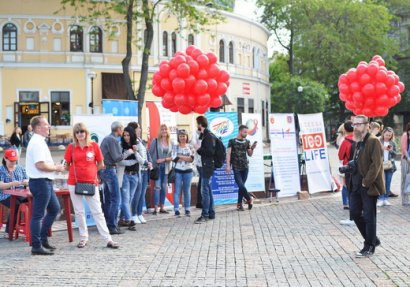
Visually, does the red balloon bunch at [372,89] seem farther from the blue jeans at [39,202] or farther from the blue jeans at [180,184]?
the blue jeans at [39,202]

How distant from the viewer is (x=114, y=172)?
34.3ft

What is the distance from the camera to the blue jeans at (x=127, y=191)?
10.9m

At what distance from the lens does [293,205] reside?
46.9 feet

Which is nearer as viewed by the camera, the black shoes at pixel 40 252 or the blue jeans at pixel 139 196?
the black shoes at pixel 40 252

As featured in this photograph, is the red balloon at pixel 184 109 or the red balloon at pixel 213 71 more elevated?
the red balloon at pixel 213 71

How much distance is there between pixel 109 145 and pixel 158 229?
173cm

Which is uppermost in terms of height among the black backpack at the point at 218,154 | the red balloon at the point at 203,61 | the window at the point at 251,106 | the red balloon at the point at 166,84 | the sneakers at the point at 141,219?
the window at the point at 251,106

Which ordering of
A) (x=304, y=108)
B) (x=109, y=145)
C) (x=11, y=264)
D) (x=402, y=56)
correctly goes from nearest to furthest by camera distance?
(x=11, y=264)
(x=109, y=145)
(x=304, y=108)
(x=402, y=56)

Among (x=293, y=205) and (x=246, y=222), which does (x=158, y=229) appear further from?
(x=293, y=205)

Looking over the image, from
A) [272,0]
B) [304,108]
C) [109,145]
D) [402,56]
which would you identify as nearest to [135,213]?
[109,145]

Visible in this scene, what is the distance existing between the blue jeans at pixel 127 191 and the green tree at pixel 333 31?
48.3m

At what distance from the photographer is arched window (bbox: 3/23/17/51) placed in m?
41.6

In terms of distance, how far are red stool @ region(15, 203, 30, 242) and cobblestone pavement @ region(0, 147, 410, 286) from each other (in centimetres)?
20

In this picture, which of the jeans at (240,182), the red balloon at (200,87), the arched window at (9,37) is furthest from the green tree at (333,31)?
the jeans at (240,182)
